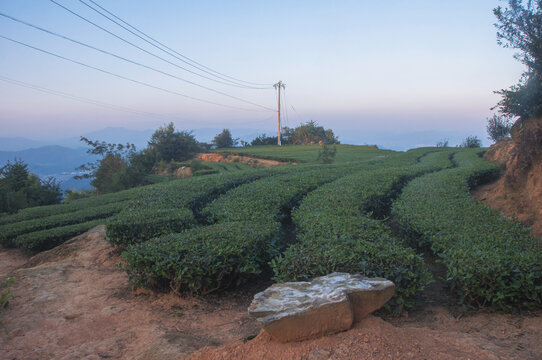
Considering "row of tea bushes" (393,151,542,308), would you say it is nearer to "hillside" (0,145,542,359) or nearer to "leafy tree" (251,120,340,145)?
"hillside" (0,145,542,359)

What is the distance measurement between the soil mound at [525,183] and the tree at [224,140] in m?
50.2

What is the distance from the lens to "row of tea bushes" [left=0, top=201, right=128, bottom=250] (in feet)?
27.9

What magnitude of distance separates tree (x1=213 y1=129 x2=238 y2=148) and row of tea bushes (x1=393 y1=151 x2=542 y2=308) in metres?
49.9

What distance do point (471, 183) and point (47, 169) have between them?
11108cm

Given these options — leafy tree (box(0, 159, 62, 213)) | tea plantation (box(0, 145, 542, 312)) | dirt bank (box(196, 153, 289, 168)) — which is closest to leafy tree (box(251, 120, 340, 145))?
dirt bank (box(196, 153, 289, 168))

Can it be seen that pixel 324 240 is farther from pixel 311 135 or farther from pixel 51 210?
pixel 311 135

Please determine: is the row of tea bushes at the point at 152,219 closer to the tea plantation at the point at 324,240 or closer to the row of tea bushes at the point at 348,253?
Result: the tea plantation at the point at 324,240

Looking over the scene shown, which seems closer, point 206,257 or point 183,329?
point 183,329

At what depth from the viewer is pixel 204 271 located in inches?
187

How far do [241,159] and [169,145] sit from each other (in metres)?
8.42

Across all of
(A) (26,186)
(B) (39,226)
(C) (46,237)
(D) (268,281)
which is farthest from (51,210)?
(D) (268,281)

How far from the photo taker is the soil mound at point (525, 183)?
696 centimetres

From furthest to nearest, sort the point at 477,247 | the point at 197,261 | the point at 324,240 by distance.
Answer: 1. the point at 324,240
2. the point at 197,261
3. the point at 477,247

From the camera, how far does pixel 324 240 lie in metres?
4.88
